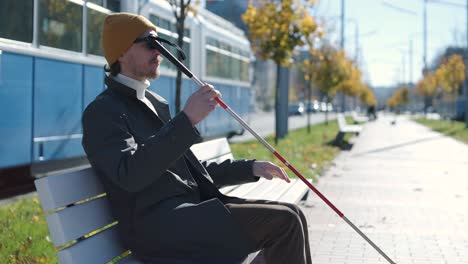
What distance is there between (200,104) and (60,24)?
24.6 ft

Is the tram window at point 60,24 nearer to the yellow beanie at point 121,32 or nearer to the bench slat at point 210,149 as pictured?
the bench slat at point 210,149

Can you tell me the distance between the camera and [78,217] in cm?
351

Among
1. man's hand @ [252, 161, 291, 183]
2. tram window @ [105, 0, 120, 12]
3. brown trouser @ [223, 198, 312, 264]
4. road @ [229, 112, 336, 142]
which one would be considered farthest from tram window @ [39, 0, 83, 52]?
road @ [229, 112, 336, 142]

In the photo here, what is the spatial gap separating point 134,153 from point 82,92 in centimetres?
805

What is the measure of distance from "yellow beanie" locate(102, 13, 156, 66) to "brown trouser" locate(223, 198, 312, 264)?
972 mm

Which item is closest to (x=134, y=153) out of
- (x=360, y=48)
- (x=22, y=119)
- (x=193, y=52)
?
(x=22, y=119)

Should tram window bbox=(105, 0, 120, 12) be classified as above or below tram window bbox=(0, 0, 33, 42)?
above

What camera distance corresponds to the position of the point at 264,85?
108375 mm

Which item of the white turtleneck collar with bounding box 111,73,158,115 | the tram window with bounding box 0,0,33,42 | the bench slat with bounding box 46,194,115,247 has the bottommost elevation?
the bench slat with bounding box 46,194,115,247

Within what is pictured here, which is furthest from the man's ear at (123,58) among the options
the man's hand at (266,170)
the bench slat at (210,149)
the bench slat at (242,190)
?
the bench slat at (242,190)

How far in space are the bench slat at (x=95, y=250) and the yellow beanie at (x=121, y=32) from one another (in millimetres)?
883

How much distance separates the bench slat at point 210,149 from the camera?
222 inches

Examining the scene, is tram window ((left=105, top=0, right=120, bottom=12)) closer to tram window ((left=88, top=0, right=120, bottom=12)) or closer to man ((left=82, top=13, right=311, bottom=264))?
tram window ((left=88, top=0, right=120, bottom=12))

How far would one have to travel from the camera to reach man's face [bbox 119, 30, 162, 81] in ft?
11.7
